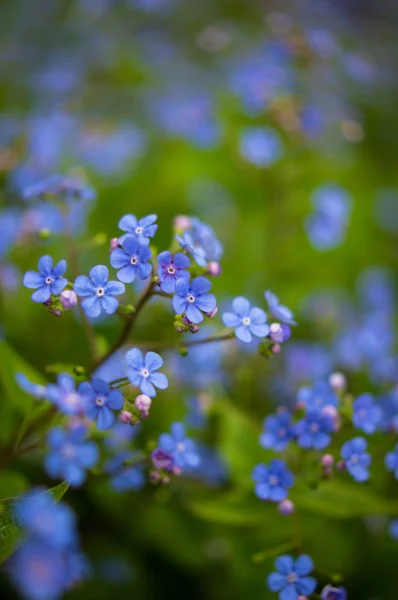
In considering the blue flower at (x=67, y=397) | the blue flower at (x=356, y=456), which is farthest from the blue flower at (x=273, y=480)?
the blue flower at (x=67, y=397)

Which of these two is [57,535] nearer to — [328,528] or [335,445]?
[335,445]

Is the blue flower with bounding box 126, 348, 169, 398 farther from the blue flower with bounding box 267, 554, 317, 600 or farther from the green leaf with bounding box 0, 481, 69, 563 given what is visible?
the blue flower with bounding box 267, 554, 317, 600

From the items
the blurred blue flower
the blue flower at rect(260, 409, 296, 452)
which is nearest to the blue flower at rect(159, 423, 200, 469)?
the blue flower at rect(260, 409, 296, 452)

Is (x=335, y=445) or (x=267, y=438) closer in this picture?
(x=267, y=438)

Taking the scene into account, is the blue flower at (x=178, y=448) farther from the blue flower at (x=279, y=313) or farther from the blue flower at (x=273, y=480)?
the blue flower at (x=279, y=313)

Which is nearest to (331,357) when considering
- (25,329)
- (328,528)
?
(328,528)
